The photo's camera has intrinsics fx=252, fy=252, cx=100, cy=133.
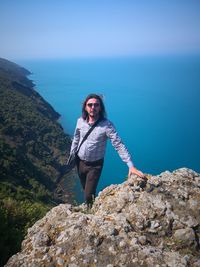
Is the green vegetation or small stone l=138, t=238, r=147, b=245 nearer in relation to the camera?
small stone l=138, t=238, r=147, b=245

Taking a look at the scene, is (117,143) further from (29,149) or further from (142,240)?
(29,149)

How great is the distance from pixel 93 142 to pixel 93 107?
Answer: 28.2 inches

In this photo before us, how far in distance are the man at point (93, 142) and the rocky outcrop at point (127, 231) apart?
0.63 meters

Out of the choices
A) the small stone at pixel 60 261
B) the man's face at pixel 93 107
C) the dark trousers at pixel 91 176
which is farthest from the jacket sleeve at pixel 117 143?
A: the small stone at pixel 60 261

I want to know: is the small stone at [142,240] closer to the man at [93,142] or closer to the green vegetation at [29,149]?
the man at [93,142]

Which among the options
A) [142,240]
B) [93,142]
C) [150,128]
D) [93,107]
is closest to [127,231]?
[142,240]

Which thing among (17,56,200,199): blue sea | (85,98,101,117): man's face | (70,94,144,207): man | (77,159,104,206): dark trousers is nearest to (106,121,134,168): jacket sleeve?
(70,94,144,207): man

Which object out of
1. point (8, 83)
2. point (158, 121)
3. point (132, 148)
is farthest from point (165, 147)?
point (8, 83)

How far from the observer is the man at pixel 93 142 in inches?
197

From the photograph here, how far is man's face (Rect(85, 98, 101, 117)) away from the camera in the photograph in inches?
200

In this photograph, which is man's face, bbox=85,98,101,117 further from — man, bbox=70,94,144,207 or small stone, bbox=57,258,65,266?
small stone, bbox=57,258,65,266

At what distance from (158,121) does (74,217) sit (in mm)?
151826

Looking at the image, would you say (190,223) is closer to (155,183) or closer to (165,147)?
(155,183)

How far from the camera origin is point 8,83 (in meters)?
109
